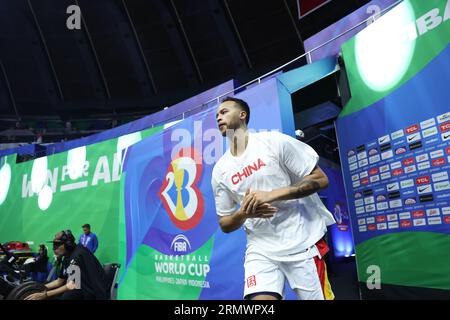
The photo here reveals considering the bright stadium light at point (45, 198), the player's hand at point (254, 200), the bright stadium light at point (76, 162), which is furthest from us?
the bright stadium light at point (45, 198)

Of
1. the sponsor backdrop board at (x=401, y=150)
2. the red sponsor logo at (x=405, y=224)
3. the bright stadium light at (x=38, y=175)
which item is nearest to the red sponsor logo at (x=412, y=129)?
the sponsor backdrop board at (x=401, y=150)

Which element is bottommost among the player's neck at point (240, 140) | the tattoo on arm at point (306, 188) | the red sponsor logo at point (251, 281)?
the red sponsor logo at point (251, 281)

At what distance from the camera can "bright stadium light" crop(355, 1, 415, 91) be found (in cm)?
362

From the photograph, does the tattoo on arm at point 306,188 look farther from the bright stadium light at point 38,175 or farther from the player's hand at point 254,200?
the bright stadium light at point 38,175

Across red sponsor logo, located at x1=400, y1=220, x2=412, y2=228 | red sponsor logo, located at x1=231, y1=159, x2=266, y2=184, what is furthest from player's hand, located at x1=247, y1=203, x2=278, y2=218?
red sponsor logo, located at x1=400, y1=220, x2=412, y2=228

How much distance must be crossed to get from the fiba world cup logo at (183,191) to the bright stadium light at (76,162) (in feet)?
14.5

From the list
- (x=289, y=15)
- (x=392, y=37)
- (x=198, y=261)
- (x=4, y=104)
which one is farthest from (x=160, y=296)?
(x=4, y=104)

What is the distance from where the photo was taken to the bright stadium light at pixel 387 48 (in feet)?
11.9

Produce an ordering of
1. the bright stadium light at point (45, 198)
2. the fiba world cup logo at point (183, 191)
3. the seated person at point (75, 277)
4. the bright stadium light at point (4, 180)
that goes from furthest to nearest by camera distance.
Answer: the bright stadium light at point (4, 180)
the bright stadium light at point (45, 198)
the fiba world cup logo at point (183, 191)
the seated person at point (75, 277)

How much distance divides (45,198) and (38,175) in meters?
0.84

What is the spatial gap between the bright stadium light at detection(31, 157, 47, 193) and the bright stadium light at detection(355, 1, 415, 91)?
8.48 meters

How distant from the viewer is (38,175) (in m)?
9.01

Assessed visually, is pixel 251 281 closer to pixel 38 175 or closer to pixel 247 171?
pixel 247 171
